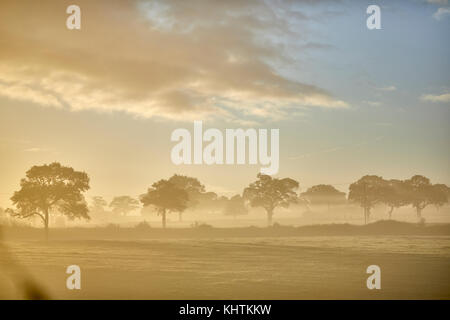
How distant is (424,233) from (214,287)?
61111 millimetres

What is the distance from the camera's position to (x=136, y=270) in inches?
1622

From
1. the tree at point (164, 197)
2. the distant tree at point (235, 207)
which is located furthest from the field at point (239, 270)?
the distant tree at point (235, 207)

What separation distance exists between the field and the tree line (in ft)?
39.6

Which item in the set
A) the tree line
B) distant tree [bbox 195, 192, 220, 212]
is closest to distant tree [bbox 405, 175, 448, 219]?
the tree line

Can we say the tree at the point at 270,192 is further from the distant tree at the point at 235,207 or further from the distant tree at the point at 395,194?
the distant tree at the point at 235,207

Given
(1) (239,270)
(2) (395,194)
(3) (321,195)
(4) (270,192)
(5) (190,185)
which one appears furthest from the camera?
(3) (321,195)

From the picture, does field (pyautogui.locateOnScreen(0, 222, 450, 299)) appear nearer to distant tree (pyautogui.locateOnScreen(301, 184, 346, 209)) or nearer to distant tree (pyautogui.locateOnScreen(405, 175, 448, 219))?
distant tree (pyautogui.locateOnScreen(405, 175, 448, 219))

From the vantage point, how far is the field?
3259 cm

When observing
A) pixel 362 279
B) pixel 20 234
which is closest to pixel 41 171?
pixel 20 234

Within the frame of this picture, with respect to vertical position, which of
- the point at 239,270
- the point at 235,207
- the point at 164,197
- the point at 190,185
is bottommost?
the point at 239,270

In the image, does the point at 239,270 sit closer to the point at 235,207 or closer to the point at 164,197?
the point at 164,197

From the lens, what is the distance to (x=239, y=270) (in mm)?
41156

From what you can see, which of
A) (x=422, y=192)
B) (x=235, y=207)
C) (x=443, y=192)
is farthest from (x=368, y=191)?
(x=235, y=207)

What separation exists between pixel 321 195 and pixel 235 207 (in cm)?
3821
